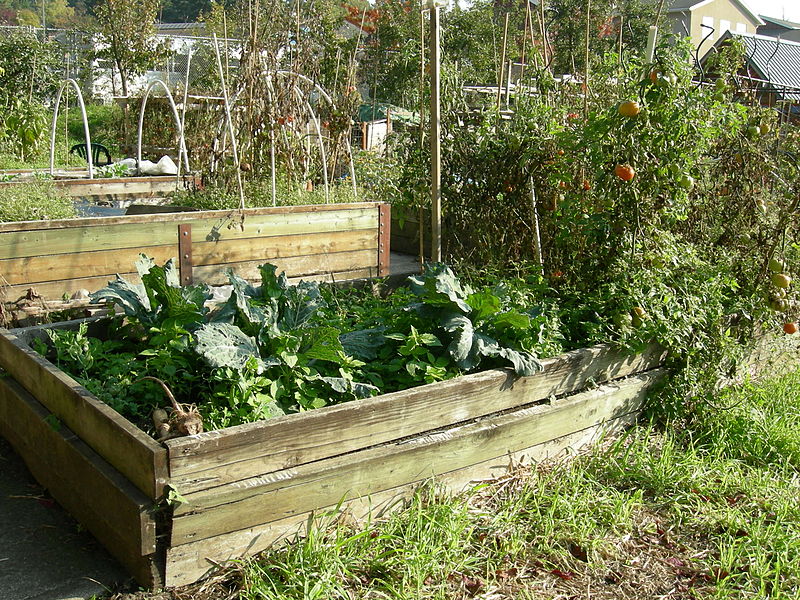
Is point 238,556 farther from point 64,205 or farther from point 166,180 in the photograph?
point 166,180

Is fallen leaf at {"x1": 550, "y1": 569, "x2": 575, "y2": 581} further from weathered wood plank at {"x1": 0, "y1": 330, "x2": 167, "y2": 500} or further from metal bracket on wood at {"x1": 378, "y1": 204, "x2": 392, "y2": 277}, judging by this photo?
metal bracket on wood at {"x1": 378, "y1": 204, "x2": 392, "y2": 277}

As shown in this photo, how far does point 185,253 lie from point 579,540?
126 inches

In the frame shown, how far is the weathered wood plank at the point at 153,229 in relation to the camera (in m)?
4.55

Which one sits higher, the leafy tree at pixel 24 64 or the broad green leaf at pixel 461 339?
the leafy tree at pixel 24 64

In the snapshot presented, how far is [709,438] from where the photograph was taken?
4031mm

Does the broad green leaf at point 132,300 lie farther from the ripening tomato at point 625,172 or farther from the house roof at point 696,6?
the house roof at point 696,6

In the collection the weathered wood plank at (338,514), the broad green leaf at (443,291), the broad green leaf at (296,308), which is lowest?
the weathered wood plank at (338,514)

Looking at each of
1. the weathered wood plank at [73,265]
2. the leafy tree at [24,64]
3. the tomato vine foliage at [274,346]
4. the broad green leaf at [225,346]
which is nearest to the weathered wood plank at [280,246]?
the weathered wood plank at [73,265]

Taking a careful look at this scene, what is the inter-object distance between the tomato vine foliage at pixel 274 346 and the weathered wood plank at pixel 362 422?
0.14m

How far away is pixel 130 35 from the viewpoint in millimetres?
21688

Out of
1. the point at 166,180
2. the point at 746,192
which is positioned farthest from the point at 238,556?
the point at 166,180

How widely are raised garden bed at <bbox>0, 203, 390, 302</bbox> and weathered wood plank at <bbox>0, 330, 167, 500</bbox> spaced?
3.53ft

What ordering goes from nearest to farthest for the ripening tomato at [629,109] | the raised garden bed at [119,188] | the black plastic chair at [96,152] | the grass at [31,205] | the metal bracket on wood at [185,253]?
the ripening tomato at [629,109]
the grass at [31,205]
the metal bracket on wood at [185,253]
the raised garden bed at [119,188]
the black plastic chair at [96,152]

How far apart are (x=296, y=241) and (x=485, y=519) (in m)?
2.97
